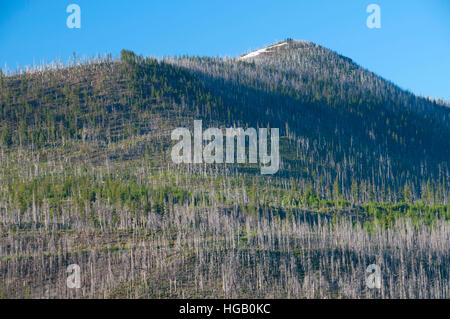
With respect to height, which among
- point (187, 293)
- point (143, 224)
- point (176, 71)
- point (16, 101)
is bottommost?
point (187, 293)

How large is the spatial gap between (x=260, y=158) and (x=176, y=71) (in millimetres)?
47738

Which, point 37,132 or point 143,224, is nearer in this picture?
point 143,224

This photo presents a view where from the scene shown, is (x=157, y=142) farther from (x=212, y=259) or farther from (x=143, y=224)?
(x=212, y=259)

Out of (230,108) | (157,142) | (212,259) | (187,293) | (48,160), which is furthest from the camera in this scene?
(230,108)

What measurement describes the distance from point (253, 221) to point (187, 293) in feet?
78.9

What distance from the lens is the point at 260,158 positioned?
110m

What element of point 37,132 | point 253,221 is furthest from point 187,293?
point 37,132

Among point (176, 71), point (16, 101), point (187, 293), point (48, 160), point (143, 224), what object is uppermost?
point (176, 71)

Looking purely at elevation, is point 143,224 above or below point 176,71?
below

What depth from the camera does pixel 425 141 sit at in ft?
498
